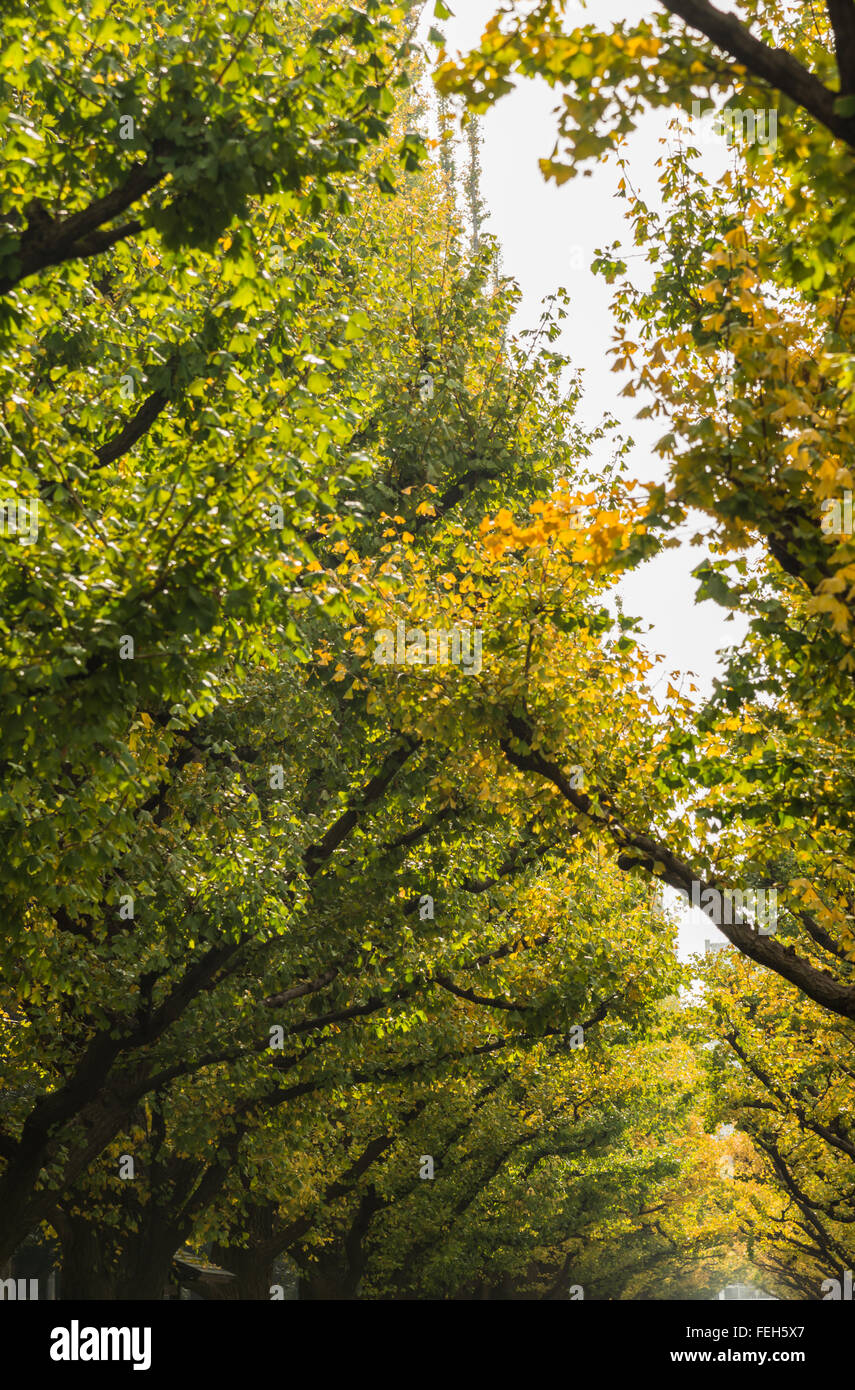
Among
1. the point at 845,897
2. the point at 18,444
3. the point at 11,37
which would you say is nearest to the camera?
the point at 11,37

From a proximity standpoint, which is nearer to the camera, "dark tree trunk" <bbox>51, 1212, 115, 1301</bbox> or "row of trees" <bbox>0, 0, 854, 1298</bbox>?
"row of trees" <bbox>0, 0, 854, 1298</bbox>

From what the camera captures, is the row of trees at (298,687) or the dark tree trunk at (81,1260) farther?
the dark tree trunk at (81,1260)

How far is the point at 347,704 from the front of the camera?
42.9 feet

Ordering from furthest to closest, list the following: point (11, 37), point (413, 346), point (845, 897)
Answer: point (413, 346), point (845, 897), point (11, 37)

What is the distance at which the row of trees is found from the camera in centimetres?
650

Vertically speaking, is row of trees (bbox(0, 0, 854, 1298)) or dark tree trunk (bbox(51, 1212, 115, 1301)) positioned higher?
row of trees (bbox(0, 0, 854, 1298))

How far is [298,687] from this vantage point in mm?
12438

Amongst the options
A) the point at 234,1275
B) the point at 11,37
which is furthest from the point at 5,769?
the point at 234,1275

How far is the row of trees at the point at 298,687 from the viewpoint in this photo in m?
6.50

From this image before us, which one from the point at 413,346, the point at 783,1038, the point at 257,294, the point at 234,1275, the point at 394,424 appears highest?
the point at 413,346

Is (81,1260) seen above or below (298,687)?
below

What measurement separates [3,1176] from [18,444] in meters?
7.68

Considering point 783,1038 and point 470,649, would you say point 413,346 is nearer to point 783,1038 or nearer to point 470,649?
point 470,649

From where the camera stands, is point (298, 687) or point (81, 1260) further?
point (81, 1260)
